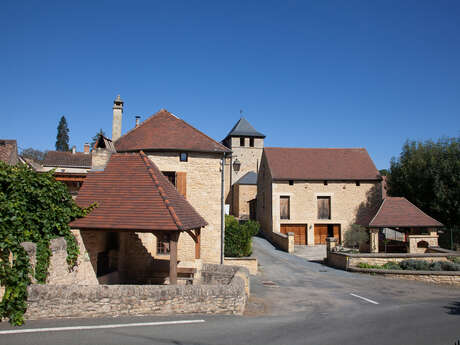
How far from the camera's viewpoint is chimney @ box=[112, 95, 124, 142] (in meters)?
18.0

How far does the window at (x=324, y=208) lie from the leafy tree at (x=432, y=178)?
5.78 meters

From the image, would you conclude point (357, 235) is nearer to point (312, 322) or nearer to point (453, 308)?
point (453, 308)

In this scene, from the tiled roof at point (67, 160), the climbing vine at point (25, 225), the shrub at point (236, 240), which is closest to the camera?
the climbing vine at point (25, 225)

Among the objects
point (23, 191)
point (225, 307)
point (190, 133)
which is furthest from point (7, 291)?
point (190, 133)

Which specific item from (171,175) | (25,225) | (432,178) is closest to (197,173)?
(171,175)

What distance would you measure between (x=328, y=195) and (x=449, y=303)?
16.6 metres

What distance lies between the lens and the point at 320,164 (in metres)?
29.2

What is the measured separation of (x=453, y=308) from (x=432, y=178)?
54.8ft

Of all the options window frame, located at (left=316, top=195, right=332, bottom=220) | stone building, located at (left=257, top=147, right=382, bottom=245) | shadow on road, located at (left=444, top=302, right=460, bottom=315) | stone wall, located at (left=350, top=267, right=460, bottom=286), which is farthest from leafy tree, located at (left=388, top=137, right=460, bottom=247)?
shadow on road, located at (left=444, top=302, right=460, bottom=315)

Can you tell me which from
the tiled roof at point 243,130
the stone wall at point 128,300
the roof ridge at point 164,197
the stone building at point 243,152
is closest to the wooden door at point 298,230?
the stone building at point 243,152

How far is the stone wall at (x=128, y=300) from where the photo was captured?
25.5 feet

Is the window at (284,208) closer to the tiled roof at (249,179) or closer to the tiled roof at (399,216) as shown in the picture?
the tiled roof at (399,216)

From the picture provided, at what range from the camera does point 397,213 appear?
2234 cm

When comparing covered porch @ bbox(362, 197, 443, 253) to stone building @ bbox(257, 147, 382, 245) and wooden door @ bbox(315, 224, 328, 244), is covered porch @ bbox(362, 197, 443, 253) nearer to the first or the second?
stone building @ bbox(257, 147, 382, 245)
